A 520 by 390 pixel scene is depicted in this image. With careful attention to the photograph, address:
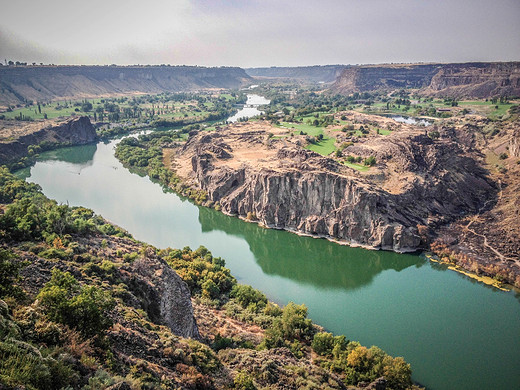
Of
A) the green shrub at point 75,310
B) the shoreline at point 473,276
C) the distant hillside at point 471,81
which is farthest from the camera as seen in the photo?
the distant hillside at point 471,81

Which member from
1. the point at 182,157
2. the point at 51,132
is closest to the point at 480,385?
the point at 182,157

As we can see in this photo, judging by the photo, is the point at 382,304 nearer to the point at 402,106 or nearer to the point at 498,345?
the point at 498,345

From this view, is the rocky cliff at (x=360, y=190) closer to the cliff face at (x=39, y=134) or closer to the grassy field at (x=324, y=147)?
the grassy field at (x=324, y=147)

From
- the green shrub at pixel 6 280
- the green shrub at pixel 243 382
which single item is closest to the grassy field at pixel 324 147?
the green shrub at pixel 243 382

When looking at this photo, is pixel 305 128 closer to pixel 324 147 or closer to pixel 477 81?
pixel 324 147

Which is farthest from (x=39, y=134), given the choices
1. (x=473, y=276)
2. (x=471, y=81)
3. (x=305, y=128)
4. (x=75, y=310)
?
(x=471, y=81)

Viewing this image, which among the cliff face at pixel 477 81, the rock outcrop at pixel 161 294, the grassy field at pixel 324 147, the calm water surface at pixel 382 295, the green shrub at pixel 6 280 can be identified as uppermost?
the cliff face at pixel 477 81

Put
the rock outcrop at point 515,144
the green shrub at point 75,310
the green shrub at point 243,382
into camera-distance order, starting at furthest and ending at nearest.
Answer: the rock outcrop at point 515,144 → the green shrub at point 243,382 → the green shrub at point 75,310

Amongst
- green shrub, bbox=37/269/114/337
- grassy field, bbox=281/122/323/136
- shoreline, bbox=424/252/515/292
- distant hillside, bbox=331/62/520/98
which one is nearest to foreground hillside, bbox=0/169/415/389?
green shrub, bbox=37/269/114/337
